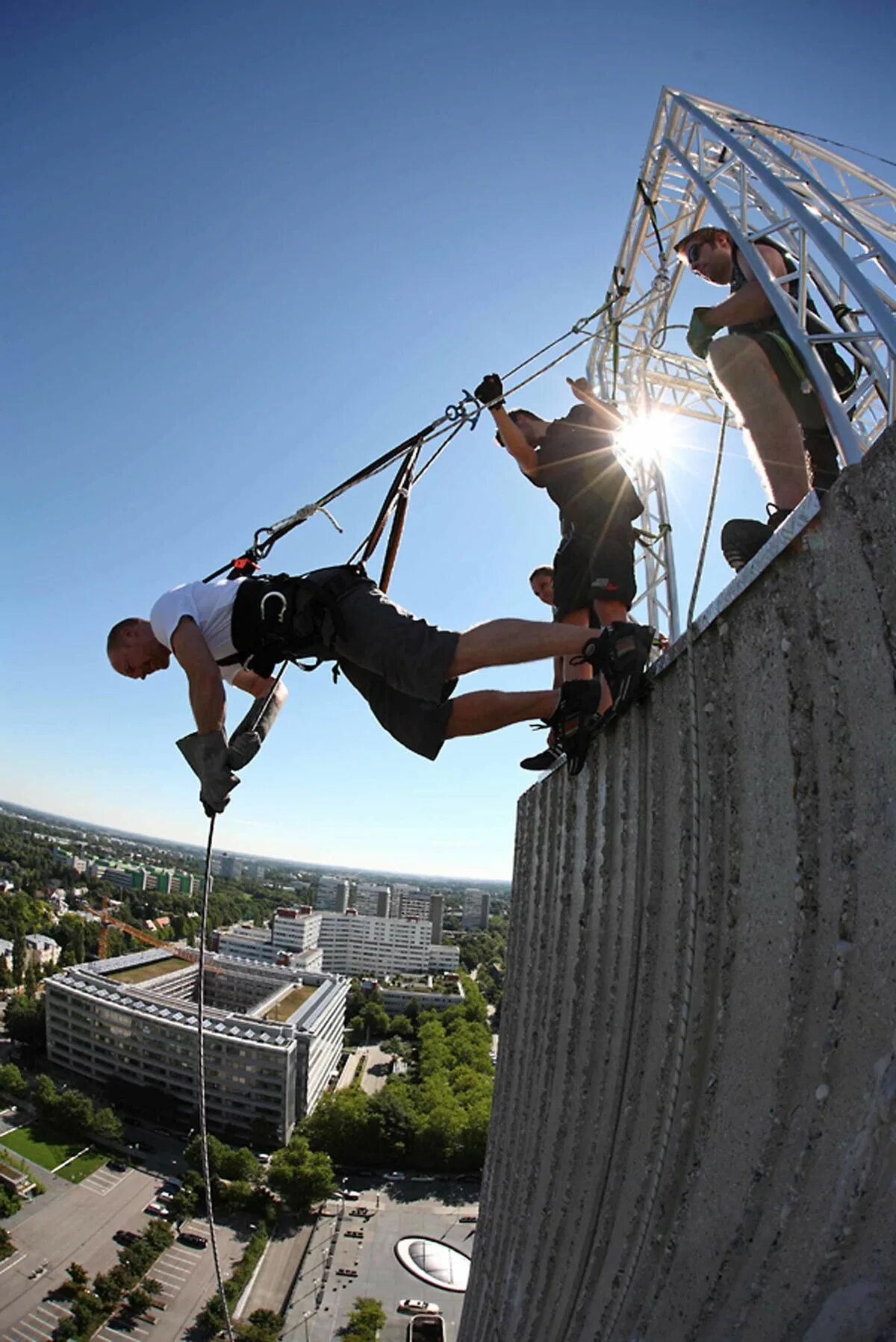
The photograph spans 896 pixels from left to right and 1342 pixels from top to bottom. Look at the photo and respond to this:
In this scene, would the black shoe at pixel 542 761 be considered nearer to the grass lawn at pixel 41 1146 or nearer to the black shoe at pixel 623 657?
the black shoe at pixel 623 657

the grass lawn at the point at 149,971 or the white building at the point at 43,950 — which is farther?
the white building at the point at 43,950

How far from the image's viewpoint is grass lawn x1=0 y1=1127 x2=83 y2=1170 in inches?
1023

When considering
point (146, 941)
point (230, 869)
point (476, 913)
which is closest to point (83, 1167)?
point (146, 941)

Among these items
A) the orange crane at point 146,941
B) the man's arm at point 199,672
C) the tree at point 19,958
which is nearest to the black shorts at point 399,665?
the man's arm at point 199,672

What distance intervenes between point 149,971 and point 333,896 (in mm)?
57377

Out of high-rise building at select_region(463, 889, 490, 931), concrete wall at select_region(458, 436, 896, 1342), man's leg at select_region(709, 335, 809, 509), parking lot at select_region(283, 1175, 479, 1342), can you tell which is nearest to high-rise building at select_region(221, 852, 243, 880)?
high-rise building at select_region(463, 889, 490, 931)

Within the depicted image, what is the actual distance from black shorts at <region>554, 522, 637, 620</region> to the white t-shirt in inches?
77.3

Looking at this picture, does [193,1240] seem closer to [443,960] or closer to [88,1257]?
[88,1257]

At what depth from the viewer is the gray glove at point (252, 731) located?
3381 millimetres

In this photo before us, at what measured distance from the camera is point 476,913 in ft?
375

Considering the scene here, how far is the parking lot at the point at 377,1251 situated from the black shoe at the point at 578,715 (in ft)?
78.3

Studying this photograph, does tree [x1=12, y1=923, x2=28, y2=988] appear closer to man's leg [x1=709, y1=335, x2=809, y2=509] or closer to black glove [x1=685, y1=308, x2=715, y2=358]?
black glove [x1=685, y1=308, x2=715, y2=358]

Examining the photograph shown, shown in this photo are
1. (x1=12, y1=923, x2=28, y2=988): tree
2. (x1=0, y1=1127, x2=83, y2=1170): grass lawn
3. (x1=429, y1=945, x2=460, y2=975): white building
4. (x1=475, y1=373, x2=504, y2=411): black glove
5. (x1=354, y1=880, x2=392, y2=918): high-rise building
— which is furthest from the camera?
(x1=354, y1=880, x2=392, y2=918): high-rise building

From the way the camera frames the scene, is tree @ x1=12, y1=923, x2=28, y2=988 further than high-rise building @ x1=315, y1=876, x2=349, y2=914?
No
